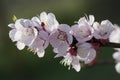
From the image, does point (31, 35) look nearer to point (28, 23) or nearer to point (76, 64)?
point (28, 23)

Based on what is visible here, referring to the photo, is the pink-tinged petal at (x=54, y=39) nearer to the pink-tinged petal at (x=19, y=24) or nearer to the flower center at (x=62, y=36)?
the flower center at (x=62, y=36)

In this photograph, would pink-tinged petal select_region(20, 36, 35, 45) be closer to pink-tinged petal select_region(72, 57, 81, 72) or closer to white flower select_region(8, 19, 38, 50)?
white flower select_region(8, 19, 38, 50)

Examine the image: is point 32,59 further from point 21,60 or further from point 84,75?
point 84,75

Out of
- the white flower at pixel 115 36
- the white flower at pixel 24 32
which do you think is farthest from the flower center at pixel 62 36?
the white flower at pixel 115 36

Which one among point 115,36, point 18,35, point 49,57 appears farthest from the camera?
point 49,57

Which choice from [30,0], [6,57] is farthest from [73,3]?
[6,57]

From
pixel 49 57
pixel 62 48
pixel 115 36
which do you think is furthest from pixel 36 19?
pixel 49 57
